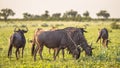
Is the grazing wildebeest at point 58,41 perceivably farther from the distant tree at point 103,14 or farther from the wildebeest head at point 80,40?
the distant tree at point 103,14

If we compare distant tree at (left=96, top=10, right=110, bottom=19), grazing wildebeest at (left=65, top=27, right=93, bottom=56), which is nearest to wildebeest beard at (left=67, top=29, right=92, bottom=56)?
grazing wildebeest at (left=65, top=27, right=93, bottom=56)

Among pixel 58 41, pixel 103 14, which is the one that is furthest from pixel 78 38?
pixel 103 14

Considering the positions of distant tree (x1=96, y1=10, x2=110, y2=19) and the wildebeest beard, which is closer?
the wildebeest beard

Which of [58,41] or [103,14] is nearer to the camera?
[58,41]

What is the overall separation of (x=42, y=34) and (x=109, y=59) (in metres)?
4.25

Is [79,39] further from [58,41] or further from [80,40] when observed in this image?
[58,41]

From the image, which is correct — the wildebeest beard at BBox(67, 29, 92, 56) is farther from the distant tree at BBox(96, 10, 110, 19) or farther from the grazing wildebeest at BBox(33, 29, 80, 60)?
the distant tree at BBox(96, 10, 110, 19)

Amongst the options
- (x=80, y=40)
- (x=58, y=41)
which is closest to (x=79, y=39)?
(x=80, y=40)

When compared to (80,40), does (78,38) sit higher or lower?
higher

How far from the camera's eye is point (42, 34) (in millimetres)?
18125

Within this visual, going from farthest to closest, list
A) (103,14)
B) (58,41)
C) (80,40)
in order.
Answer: (103,14), (80,40), (58,41)

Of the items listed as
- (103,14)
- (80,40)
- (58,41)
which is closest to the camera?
(58,41)

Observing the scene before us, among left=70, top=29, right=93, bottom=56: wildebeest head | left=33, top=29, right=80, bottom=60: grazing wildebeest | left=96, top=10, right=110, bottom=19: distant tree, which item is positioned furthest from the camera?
left=96, top=10, right=110, bottom=19: distant tree

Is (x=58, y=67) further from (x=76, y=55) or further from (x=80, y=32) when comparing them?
(x=80, y=32)
